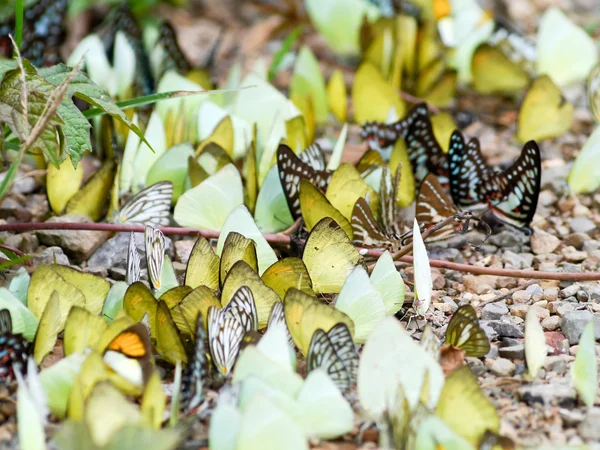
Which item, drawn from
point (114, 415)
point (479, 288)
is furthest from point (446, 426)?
point (479, 288)

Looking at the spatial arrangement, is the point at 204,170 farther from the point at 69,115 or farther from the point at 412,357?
the point at 412,357

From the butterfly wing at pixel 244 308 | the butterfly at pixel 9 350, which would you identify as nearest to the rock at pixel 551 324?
the butterfly wing at pixel 244 308

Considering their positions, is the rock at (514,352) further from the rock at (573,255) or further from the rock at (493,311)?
the rock at (573,255)

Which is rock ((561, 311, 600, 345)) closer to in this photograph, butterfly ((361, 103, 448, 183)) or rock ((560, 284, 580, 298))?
rock ((560, 284, 580, 298))

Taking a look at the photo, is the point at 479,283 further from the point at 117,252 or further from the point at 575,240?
the point at 117,252

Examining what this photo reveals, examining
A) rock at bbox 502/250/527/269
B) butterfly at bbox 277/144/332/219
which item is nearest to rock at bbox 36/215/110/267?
butterfly at bbox 277/144/332/219

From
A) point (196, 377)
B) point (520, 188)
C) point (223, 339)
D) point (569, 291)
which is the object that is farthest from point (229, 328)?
point (520, 188)

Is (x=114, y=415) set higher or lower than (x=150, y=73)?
lower
